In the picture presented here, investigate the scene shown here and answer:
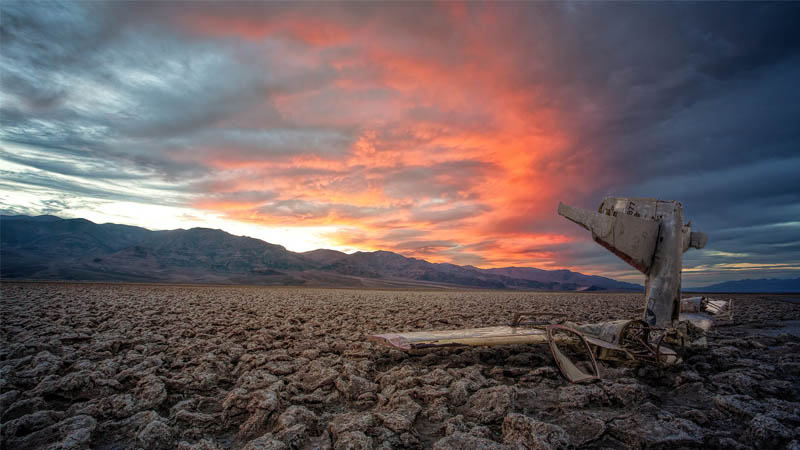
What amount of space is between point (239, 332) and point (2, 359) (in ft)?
9.96

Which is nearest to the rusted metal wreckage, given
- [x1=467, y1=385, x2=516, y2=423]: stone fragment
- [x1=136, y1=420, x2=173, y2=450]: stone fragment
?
[x1=467, y1=385, x2=516, y2=423]: stone fragment

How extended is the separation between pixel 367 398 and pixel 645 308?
439 cm

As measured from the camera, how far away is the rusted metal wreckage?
4.06 metres

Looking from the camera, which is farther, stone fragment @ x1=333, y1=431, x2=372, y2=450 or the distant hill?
the distant hill

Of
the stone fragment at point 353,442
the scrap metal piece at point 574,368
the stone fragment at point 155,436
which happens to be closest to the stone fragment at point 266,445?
the stone fragment at point 353,442

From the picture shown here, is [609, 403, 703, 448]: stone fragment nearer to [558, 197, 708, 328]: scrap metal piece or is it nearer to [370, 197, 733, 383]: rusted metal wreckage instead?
[370, 197, 733, 383]: rusted metal wreckage

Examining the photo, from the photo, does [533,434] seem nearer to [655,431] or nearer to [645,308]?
[655,431]

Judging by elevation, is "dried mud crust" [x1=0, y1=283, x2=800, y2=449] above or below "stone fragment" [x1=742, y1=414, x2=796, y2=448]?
below

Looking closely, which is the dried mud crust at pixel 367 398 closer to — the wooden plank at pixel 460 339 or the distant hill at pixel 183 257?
the wooden plank at pixel 460 339

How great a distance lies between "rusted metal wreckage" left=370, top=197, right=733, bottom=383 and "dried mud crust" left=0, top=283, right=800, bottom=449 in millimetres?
298

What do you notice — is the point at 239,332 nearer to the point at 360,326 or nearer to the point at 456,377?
the point at 360,326

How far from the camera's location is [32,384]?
3.59 m

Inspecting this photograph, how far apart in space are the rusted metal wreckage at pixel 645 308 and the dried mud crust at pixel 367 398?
30 cm

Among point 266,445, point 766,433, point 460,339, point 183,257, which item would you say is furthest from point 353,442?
point 183,257
